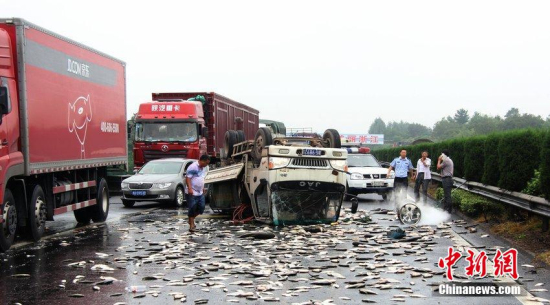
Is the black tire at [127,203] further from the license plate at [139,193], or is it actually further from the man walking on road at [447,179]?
the man walking on road at [447,179]

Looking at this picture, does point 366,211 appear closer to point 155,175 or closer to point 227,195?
point 227,195

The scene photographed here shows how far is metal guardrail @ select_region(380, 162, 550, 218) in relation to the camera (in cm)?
1185

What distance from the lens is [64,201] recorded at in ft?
47.2

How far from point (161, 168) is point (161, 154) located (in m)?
2.70

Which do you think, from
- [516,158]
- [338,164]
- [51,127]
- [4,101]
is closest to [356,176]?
[516,158]

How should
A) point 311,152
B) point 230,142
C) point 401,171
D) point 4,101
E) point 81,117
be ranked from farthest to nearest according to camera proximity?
point 401,171 → point 230,142 → point 81,117 → point 311,152 → point 4,101

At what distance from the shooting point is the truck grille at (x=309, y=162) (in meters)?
14.6

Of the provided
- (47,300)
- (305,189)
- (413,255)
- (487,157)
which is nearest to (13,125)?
(47,300)

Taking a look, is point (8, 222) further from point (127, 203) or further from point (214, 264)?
point (127, 203)

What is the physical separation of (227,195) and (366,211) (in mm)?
4340

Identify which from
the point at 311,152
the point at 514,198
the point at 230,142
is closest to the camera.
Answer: the point at 514,198

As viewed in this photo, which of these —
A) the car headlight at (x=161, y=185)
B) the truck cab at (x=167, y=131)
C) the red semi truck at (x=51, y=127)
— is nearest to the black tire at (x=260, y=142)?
the red semi truck at (x=51, y=127)

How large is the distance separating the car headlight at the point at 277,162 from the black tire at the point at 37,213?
471cm

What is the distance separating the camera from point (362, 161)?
2519 centimetres
